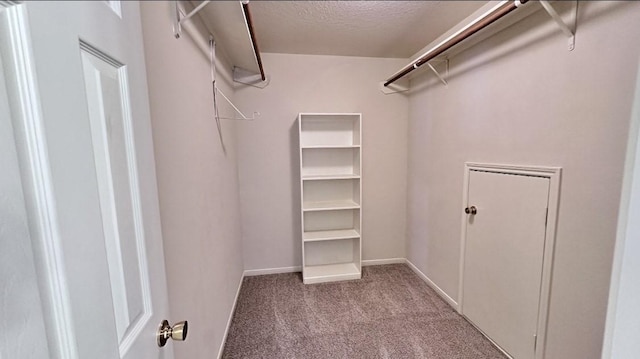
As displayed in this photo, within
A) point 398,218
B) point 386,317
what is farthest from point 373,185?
point 386,317

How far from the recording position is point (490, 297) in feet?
5.91

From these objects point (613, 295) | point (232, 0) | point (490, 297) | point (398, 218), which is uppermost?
point (232, 0)

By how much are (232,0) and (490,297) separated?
97.7 inches

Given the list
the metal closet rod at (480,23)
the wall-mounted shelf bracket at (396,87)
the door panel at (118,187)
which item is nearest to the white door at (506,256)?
the metal closet rod at (480,23)

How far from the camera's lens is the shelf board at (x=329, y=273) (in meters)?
2.66

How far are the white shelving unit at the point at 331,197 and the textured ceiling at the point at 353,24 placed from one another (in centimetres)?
69

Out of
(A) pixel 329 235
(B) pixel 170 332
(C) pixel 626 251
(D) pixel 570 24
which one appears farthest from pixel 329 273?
(D) pixel 570 24

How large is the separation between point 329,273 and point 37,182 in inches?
104

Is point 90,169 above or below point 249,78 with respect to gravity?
below

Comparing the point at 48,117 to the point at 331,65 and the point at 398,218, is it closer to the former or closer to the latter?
the point at 331,65

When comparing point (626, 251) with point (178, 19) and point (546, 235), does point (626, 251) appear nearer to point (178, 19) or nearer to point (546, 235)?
point (546, 235)

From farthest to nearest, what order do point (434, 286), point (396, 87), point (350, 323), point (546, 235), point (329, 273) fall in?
point (396, 87) → point (329, 273) → point (434, 286) → point (350, 323) → point (546, 235)

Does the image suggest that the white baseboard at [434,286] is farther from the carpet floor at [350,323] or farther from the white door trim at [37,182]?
the white door trim at [37,182]

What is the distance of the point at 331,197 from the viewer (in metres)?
2.93
